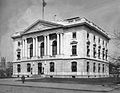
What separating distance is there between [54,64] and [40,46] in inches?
355

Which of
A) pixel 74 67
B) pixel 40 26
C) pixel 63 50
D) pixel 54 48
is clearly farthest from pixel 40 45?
pixel 74 67

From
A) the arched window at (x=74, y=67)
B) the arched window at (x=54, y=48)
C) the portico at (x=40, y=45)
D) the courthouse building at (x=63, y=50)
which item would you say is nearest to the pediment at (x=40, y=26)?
the courthouse building at (x=63, y=50)

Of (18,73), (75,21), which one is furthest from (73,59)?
(18,73)

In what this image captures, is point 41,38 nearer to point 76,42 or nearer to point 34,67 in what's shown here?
point 34,67

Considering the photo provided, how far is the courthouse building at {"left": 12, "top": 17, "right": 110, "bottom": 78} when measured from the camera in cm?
4988

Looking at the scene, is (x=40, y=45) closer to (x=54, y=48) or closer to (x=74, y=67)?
(x=54, y=48)

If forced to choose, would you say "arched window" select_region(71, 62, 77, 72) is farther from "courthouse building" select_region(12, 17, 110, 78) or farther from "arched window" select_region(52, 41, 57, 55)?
"arched window" select_region(52, 41, 57, 55)

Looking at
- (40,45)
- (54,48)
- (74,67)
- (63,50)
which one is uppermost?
(40,45)

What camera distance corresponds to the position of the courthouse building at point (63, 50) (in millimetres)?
49875

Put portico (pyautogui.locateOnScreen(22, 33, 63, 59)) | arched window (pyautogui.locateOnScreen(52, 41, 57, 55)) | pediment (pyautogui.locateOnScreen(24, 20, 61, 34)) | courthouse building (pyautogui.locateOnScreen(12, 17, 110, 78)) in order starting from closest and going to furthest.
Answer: courthouse building (pyautogui.locateOnScreen(12, 17, 110, 78))
portico (pyautogui.locateOnScreen(22, 33, 63, 59))
pediment (pyautogui.locateOnScreen(24, 20, 61, 34))
arched window (pyautogui.locateOnScreen(52, 41, 57, 55))

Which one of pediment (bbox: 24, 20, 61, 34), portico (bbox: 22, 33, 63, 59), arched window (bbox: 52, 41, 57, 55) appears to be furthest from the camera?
arched window (bbox: 52, 41, 57, 55)

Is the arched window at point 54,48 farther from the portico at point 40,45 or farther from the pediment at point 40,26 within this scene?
the pediment at point 40,26

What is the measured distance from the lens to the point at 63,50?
5212 centimetres

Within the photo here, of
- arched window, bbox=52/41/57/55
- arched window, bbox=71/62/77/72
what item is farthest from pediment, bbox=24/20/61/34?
arched window, bbox=71/62/77/72
